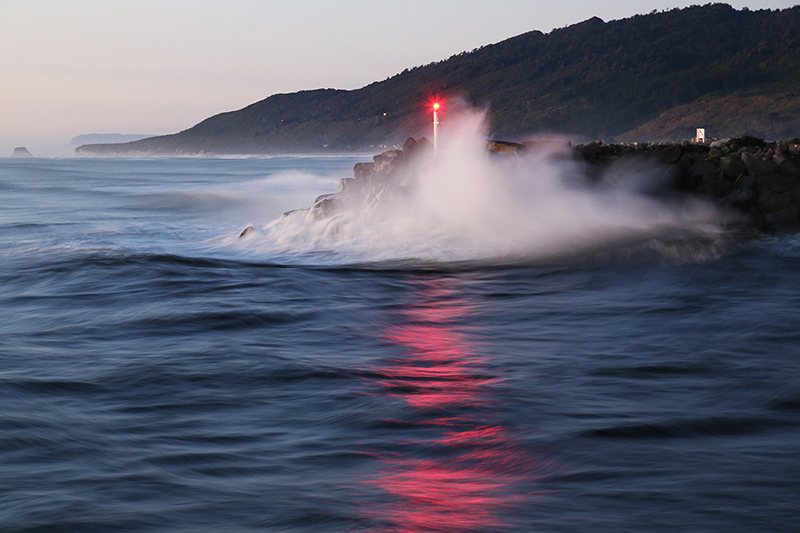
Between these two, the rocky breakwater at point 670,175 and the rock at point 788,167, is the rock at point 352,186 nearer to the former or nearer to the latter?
the rocky breakwater at point 670,175

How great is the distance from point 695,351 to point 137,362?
612 centimetres

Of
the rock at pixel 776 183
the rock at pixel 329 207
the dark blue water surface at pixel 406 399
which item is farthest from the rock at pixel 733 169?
the rock at pixel 329 207

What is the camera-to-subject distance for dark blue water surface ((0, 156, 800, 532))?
4754 millimetres

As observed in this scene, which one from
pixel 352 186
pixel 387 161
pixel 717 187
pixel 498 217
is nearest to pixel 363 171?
pixel 352 186

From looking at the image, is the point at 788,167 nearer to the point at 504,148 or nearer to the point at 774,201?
the point at 774,201

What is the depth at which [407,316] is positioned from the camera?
11.4 metres

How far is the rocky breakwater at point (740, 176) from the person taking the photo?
57.7 ft

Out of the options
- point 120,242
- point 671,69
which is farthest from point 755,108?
point 120,242

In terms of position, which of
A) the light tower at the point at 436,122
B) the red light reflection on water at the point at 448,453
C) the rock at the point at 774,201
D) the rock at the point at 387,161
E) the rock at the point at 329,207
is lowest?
the red light reflection on water at the point at 448,453

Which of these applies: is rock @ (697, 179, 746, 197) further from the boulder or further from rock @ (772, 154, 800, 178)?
rock @ (772, 154, 800, 178)

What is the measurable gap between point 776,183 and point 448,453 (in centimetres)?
1518

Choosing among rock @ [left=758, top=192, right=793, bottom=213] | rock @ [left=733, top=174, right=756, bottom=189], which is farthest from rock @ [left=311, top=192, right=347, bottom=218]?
rock @ [left=758, top=192, right=793, bottom=213]

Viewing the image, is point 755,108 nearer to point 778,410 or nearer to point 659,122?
point 659,122

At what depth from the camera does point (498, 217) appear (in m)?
18.7
